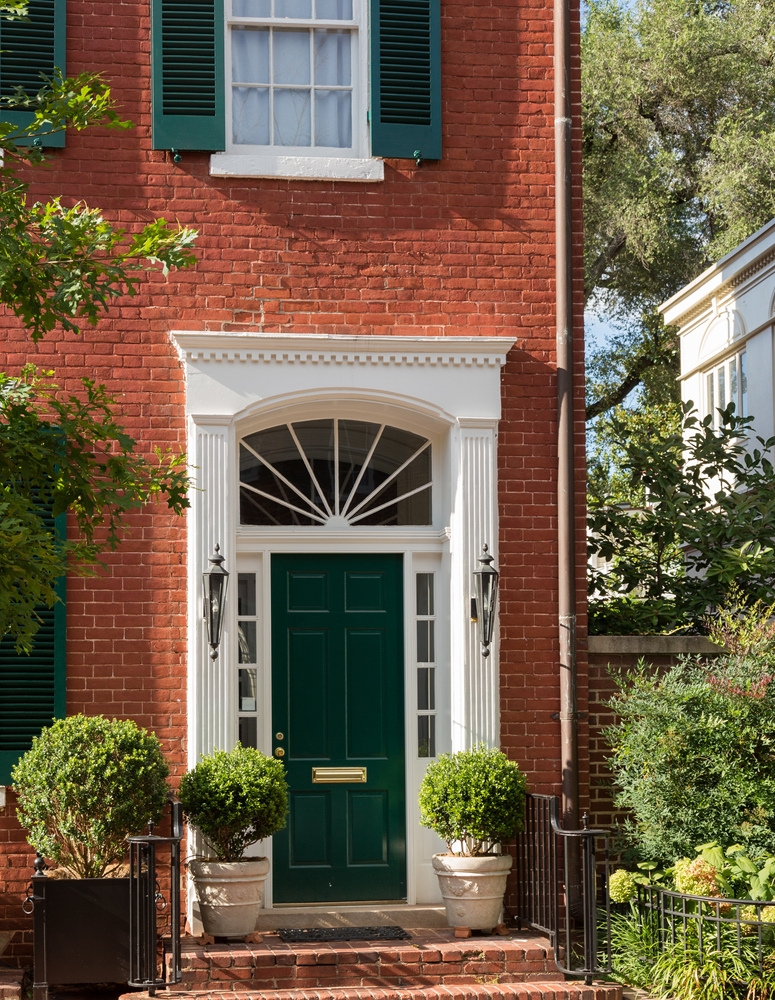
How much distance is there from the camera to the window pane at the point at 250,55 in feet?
30.4

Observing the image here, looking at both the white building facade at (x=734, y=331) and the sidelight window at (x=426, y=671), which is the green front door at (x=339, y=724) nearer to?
the sidelight window at (x=426, y=671)

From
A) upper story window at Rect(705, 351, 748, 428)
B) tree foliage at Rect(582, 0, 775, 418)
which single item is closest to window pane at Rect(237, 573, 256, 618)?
upper story window at Rect(705, 351, 748, 428)

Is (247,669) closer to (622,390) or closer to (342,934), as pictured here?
(342,934)

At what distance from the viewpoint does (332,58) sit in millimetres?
9359

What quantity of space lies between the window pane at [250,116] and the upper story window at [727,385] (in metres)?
7.06

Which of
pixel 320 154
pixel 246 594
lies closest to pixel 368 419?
pixel 246 594

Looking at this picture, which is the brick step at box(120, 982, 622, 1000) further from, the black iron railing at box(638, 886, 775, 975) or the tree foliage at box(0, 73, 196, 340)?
the tree foliage at box(0, 73, 196, 340)

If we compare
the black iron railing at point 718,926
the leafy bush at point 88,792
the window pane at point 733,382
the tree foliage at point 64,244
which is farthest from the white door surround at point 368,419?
the window pane at point 733,382

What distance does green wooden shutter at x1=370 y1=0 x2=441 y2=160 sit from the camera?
910 centimetres

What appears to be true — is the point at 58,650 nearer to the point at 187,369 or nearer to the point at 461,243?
the point at 187,369

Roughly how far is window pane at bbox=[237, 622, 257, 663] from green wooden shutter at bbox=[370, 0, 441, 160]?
3423mm

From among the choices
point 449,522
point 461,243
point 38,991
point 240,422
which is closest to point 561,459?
point 449,522

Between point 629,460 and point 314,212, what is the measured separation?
3.47 m

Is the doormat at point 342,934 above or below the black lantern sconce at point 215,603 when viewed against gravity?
below
